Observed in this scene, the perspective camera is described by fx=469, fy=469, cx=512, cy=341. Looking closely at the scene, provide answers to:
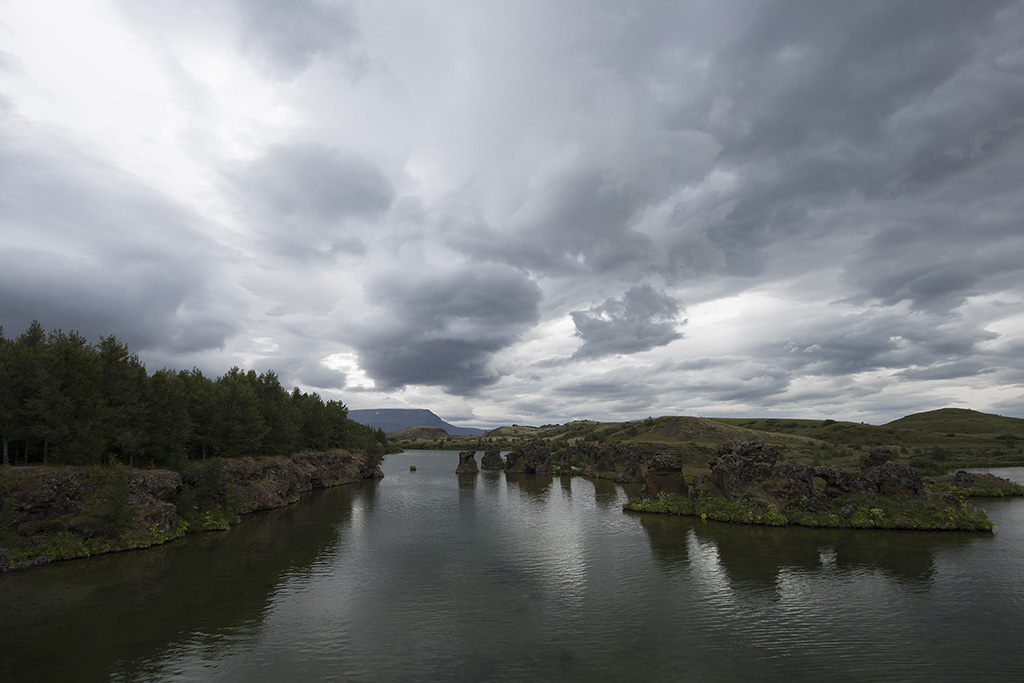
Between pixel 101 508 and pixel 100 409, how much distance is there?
458 inches

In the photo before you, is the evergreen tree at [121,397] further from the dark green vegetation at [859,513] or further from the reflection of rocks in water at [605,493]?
the dark green vegetation at [859,513]

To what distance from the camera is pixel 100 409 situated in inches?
1918

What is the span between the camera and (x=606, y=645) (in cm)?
2389

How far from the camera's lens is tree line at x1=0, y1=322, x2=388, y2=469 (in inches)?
1777

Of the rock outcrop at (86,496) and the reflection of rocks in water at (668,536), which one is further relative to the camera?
the reflection of rocks in water at (668,536)

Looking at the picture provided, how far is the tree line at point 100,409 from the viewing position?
45125 millimetres

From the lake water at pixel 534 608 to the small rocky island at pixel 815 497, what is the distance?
255 centimetres

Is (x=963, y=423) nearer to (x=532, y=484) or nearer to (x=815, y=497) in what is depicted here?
(x=532, y=484)

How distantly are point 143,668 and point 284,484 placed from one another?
6100 centimetres

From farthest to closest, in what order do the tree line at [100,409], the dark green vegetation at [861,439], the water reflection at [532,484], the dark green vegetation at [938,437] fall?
the dark green vegetation at [938,437], the dark green vegetation at [861,439], the water reflection at [532,484], the tree line at [100,409]

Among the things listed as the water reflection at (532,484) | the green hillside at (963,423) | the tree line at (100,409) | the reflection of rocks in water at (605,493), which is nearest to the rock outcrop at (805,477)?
the reflection of rocks in water at (605,493)

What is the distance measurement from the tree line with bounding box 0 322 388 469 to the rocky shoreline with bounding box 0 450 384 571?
3824 millimetres

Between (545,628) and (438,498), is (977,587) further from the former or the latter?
(438,498)

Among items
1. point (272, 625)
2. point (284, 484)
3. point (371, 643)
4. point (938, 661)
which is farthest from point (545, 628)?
point (284, 484)
